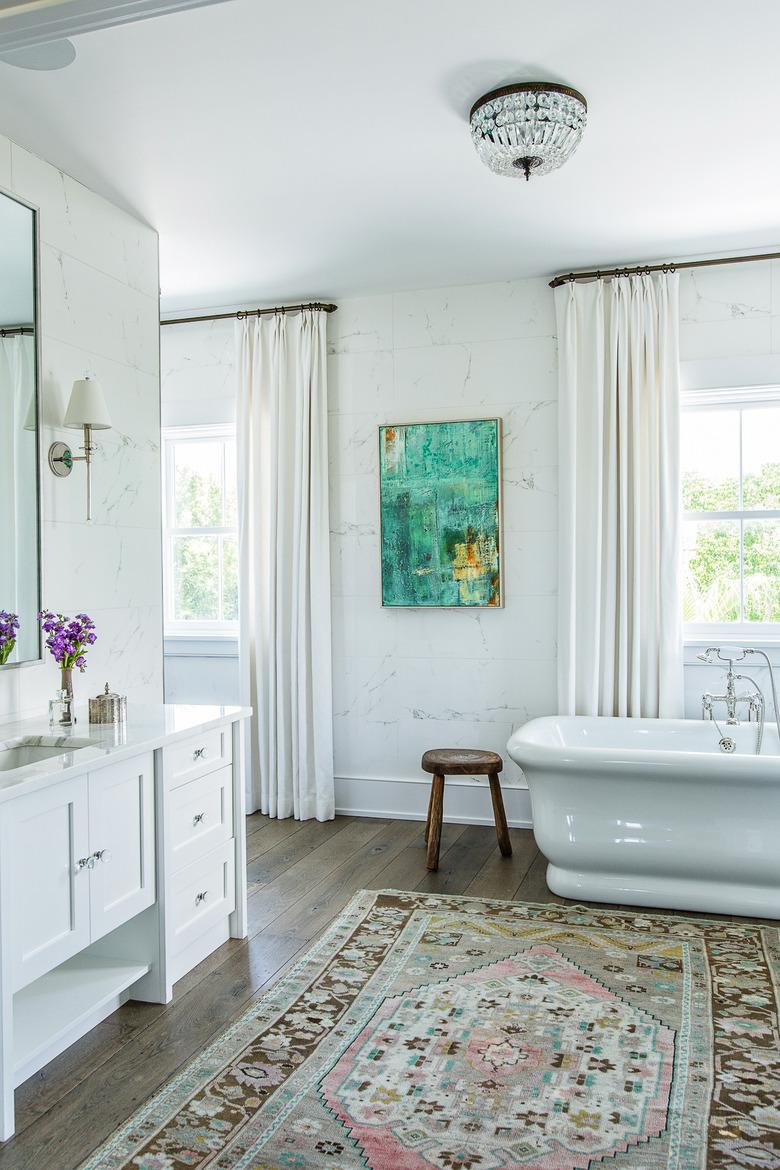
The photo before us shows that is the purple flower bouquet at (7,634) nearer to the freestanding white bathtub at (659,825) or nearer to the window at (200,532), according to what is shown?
the freestanding white bathtub at (659,825)

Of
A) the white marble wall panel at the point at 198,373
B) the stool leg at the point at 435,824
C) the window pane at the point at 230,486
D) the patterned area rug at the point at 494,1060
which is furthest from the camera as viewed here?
the window pane at the point at 230,486

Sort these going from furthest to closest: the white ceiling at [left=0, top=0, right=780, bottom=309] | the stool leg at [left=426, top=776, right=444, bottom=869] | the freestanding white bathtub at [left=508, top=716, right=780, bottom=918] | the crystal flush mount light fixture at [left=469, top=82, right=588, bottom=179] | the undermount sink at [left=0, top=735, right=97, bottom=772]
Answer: the stool leg at [left=426, top=776, right=444, bottom=869], the freestanding white bathtub at [left=508, top=716, right=780, bottom=918], the crystal flush mount light fixture at [left=469, top=82, right=588, bottom=179], the undermount sink at [left=0, top=735, right=97, bottom=772], the white ceiling at [left=0, top=0, right=780, bottom=309]

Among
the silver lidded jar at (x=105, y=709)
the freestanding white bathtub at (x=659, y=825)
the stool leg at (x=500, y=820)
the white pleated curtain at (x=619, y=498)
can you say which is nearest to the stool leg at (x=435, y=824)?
the stool leg at (x=500, y=820)

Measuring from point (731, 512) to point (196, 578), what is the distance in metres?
2.91

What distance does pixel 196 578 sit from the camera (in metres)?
5.24

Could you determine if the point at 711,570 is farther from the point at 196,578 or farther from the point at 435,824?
the point at 196,578

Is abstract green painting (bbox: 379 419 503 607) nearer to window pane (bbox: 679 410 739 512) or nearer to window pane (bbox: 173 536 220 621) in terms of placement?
window pane (bbox: 679 410 739 512)

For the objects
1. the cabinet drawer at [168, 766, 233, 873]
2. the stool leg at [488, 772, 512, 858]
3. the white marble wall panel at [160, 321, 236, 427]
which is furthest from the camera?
the white marble wall panel at [160, 321, 236, 427]

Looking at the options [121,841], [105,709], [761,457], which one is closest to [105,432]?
[105,709]

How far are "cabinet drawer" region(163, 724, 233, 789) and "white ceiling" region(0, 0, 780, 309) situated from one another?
195 centimetres

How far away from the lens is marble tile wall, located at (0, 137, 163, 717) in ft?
10.1

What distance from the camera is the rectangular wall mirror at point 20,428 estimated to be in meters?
2.87

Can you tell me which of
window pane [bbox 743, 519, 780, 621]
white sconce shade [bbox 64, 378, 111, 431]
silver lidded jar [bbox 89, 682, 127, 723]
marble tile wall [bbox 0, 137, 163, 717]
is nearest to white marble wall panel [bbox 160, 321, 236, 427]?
marble tile wall [bbox 0, 137, 163, 717]

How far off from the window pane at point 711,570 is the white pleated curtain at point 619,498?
0.96 feet
